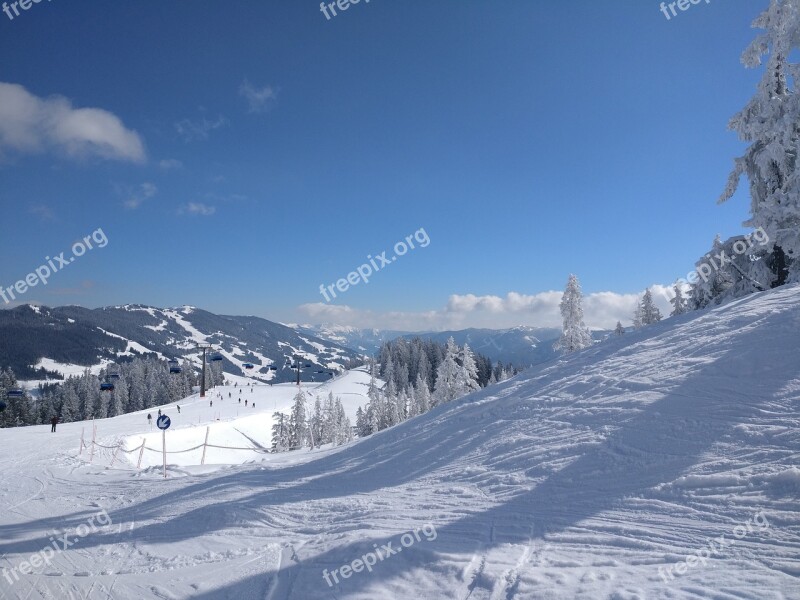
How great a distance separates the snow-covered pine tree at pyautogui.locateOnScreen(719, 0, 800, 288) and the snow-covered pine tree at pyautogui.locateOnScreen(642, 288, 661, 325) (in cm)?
3445

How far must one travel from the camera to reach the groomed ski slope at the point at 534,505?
4.80 meters

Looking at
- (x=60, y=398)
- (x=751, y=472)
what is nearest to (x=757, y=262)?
(x=751, y=472)

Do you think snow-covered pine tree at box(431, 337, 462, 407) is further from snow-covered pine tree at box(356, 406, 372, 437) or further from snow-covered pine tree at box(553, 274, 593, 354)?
snow-covered pine tree at box(356, 406, 372, 437)

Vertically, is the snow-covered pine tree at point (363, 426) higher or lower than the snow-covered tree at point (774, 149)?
Answer: lower

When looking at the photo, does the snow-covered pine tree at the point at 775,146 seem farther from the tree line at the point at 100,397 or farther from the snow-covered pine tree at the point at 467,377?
the tree line at the point at 100,397

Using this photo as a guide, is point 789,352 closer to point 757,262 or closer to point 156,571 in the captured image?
point 757,262

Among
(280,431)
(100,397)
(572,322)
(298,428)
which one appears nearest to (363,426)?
(298,428)

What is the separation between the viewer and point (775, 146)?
490 inches

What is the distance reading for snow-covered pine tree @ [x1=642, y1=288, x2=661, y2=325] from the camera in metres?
44.2

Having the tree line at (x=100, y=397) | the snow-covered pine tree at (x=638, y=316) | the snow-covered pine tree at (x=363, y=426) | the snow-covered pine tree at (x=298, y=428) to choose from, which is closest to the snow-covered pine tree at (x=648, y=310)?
the snow-covered pine tree at (x=638, y=316)

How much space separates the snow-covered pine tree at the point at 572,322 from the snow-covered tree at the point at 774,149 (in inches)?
1024

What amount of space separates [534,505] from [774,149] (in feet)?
44.9

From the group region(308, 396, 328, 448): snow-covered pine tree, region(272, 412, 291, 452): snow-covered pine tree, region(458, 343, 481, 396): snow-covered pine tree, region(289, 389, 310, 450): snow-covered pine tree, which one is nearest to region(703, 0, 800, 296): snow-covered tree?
region(458, 343, 481, 396): snow-covered pine tree

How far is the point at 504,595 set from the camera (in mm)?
4570
